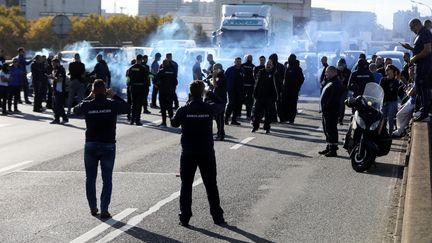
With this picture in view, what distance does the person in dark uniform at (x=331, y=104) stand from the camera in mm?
15945

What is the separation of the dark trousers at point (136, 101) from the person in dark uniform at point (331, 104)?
23.9 feet

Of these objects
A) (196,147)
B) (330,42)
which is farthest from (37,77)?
(330,42)

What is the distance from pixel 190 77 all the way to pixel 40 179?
21534 millimetres

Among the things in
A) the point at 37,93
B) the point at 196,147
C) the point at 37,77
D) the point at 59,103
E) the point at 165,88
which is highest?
the point at 196,147

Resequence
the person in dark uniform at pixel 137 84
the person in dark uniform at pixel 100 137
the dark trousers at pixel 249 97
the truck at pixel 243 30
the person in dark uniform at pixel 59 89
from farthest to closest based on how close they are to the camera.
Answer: the truck at pixel 243 30
the dark trousers at pixel 249 97
the person in dark uniform at pixel 59 89
the person in dark uniform at pixel 137 84
the person in dark uniform at pixel 100 137

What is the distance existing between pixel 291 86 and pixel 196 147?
13.4 metres

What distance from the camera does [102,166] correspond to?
10.5 metres

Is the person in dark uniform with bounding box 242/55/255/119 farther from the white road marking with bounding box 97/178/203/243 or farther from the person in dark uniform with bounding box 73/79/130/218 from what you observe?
the person in dark uniform with bounding box 73/79/130/218

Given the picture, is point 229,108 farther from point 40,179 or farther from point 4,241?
A: point 4,241

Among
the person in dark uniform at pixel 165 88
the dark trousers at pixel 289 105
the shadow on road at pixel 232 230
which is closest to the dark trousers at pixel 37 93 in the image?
the person in dark uniform at pixel 165 88

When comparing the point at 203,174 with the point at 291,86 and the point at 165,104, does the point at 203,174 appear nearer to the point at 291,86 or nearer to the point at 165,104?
the point at 165,104

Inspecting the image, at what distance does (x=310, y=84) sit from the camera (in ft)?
126

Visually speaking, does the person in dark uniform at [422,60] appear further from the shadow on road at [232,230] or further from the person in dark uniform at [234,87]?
the person in dark uniform at [234,87]

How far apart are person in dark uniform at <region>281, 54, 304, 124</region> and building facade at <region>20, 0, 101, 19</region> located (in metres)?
86.8
